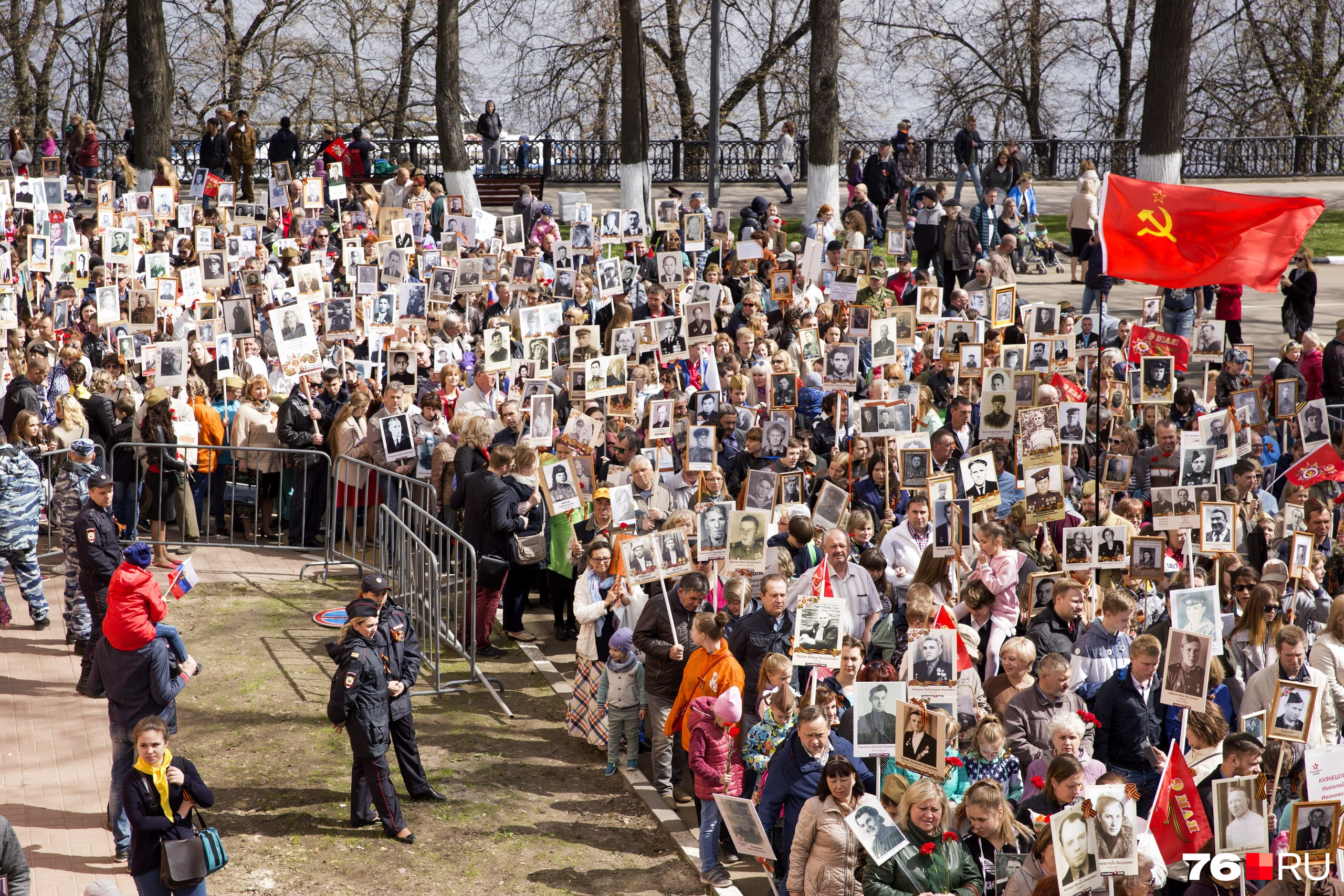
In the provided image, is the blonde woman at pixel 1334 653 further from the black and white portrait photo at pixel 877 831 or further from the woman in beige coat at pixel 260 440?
the woman in beige coat at pixel 260 440

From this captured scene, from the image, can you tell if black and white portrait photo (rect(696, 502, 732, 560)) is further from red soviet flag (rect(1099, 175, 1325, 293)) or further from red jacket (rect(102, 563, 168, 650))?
red soviet flag (rect(1099, 175, 1325, 293))

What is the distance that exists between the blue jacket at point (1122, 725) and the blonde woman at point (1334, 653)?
1276 millimetres

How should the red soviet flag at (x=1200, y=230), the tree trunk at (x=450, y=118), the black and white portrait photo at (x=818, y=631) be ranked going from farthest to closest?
the tree trunk at (x=450, y=118) → the red soviet flag at (x=1200, y=230) → the black and white portrait photo at (x=818, y=631)

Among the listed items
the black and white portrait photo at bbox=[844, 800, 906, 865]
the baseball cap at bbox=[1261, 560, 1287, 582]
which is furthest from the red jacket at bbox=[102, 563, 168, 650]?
the baseball cap at bbox=[1261, 560, 1287, 582]

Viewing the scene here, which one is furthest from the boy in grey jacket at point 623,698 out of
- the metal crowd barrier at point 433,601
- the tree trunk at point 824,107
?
the tree trunk at point 824,107

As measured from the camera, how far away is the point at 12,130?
3306 centimetres

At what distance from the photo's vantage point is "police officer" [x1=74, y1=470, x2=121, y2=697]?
9.91m

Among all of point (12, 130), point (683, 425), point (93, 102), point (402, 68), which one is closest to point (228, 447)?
point (683, 425)

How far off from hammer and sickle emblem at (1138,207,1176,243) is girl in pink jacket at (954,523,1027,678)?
302cm

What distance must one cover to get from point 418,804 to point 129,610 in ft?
7.37

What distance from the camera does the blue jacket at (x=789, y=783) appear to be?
24.9 ft

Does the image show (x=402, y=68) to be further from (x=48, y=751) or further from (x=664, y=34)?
(x=48, y=751)

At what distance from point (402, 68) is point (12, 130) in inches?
481
